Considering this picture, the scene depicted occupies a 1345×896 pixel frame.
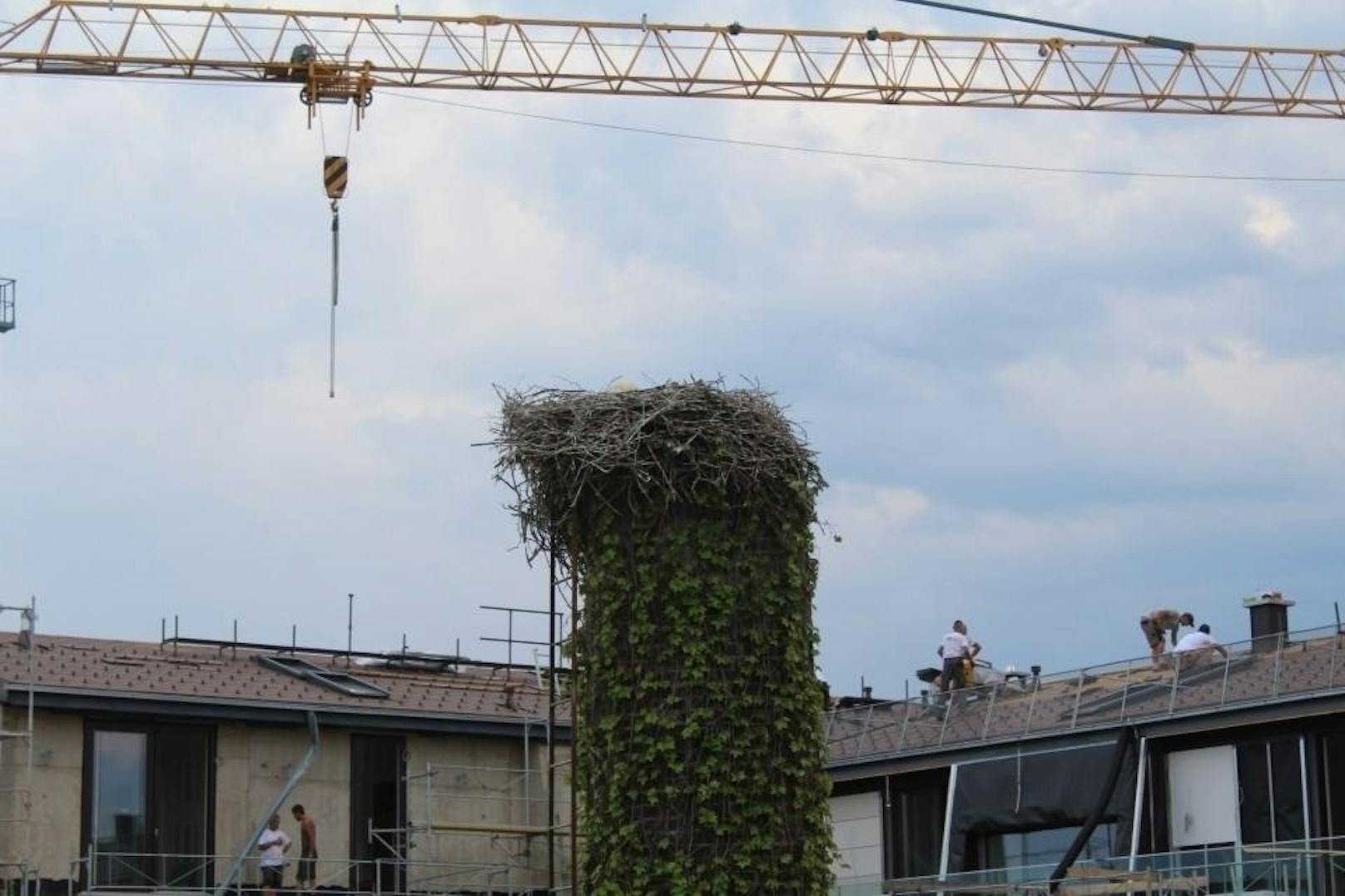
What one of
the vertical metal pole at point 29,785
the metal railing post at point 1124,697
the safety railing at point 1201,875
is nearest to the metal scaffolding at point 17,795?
the vertical metal pole at point 29,785

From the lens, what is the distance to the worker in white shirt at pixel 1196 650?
3697cm

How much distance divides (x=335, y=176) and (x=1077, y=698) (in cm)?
2212

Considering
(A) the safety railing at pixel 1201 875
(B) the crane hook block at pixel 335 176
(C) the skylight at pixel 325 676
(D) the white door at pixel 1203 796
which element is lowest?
(A) the safety railing at pixel 1201 875

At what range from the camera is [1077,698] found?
1526 inches

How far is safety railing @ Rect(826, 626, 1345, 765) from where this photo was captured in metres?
35.5

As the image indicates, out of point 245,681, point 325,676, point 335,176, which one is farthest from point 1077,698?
point 335,176

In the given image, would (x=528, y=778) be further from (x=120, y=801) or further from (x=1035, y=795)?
(x=1035, y=795)

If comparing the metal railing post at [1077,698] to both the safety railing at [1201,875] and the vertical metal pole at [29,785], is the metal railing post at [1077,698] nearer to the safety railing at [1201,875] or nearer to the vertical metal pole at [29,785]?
the safety railing at [1201,875]

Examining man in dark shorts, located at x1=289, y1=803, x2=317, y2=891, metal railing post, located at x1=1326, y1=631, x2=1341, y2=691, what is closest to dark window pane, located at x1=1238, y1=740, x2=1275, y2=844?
metal railing post, located at x1=1326, y1=631, x2=1341, y2=691

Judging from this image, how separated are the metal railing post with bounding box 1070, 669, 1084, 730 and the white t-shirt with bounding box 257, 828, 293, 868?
40.0 feet

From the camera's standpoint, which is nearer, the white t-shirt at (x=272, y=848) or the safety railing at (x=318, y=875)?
the safety railing at (x=318, y=875)

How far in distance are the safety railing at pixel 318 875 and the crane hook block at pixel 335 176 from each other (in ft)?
65.9

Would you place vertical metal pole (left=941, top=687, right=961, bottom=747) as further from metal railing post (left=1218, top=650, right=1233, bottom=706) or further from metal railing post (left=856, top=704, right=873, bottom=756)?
metal railing post (left=1218, top=650, right=1233, bottom=706)

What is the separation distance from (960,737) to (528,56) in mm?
29476
